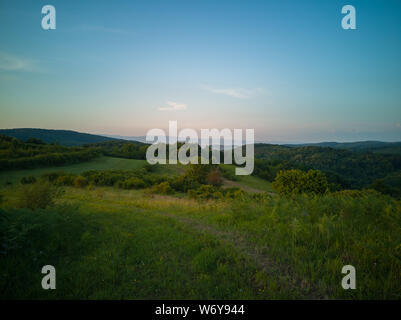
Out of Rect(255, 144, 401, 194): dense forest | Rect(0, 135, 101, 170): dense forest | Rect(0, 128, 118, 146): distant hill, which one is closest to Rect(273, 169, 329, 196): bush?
Rect(255, 144, 401, 194): dense forest

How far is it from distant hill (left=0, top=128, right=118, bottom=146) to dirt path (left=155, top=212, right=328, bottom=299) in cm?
8176

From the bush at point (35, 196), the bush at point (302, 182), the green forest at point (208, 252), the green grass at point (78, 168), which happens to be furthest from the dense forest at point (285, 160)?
the bush at point (35, 196)

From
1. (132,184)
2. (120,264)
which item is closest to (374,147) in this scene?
(132,184)

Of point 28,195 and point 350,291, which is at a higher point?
point 28,195

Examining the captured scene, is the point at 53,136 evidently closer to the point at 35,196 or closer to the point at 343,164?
the point at 35,196

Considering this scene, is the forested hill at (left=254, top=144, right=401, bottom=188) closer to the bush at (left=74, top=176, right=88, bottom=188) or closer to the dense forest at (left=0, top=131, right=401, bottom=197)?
the dense forest at (left=0, top=131, right=401, bottom=197)

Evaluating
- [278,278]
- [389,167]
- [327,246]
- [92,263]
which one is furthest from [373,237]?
[389,167]

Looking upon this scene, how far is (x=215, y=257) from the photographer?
174 inches

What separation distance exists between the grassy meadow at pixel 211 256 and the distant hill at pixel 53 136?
79.5m

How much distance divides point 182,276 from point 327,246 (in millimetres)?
3826

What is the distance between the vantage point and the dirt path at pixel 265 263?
3.41 meters

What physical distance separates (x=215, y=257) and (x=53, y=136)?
114 metres
